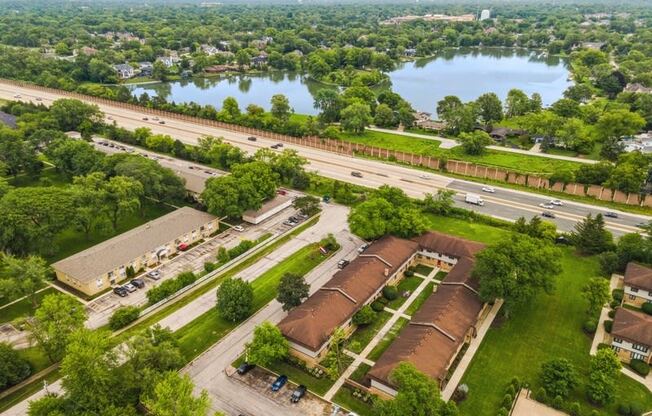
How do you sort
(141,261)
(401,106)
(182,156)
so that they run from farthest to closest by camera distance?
(401,106), (182,156), (141,261)

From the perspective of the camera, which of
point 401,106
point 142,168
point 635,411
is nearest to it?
point 635,411

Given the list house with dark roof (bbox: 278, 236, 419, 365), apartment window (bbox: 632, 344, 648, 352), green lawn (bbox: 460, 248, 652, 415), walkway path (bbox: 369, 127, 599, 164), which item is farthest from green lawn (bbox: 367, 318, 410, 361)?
walkway path (bbox: 369, 127, 599, 164)


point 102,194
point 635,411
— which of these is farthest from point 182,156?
point 635,411

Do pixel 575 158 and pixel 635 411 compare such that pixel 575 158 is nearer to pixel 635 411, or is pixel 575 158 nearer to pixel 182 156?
pixel 635 411

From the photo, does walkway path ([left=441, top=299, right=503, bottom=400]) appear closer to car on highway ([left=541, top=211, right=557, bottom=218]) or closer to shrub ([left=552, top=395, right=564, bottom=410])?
shrub ([left=552, top=395, right=564, bottom=410])

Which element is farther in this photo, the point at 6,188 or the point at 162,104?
the point at 162,104

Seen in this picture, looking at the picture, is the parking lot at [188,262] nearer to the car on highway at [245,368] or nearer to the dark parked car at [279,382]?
the car on highway at [245,368]

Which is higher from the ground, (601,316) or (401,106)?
(401,106)
